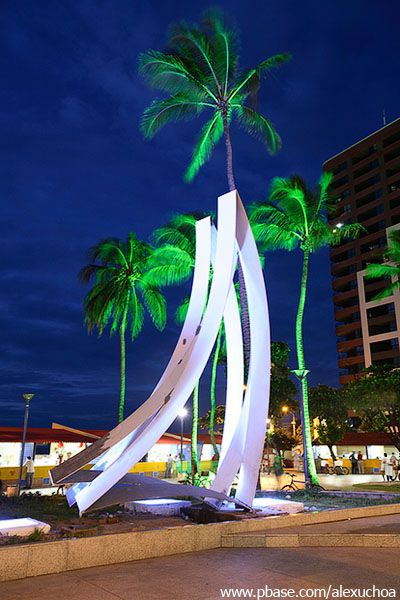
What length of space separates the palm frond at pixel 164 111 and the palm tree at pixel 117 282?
7607 mm

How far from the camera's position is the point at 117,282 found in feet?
84.1

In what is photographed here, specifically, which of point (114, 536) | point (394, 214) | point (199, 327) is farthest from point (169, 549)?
point (394, 214)

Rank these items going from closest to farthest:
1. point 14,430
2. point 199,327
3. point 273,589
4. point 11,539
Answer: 1. point 273,589
2. point 11,539
3. point 199,327
4. point 14,430

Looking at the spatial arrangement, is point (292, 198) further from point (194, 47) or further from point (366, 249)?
point (366, 249)

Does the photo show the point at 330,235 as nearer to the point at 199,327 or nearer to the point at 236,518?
the point at 199,327

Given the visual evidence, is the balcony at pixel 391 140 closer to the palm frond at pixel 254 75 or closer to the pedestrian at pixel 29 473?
the palm frond at pixel 254 75

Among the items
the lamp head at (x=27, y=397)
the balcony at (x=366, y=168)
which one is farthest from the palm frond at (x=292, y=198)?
the balcony at (x=366, y=168)

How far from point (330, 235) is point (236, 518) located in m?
13.4

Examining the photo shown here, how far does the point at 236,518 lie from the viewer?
855cm

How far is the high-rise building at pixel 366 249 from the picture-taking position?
62.8 meters

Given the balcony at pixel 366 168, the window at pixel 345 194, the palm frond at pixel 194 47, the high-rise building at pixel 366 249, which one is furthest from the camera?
the window at pixel 345 194

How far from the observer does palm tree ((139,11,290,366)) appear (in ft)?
57.3

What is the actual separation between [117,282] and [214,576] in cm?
2074

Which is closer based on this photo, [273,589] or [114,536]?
[273,589]
